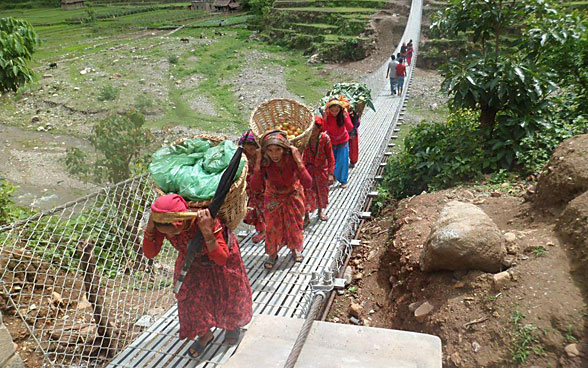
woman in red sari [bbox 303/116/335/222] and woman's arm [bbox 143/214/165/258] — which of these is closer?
woman's arm [bbox 143/214/165/258]

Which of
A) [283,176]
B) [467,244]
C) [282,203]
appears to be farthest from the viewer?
[282,203]

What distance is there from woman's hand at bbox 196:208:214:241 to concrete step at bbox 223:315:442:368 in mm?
600

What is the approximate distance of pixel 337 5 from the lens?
69.6ft

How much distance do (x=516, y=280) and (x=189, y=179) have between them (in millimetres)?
1941

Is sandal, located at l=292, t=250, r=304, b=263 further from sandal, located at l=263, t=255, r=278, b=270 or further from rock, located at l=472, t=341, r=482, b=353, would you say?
rock, located at l=472, t=341, r=482, b=353

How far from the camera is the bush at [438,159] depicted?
4.69 m

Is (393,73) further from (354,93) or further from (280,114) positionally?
(280,114)

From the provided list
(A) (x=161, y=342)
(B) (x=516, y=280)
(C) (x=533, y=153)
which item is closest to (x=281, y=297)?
(A) (x=161, y=342)

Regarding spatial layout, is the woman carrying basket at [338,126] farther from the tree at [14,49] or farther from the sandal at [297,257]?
the tree at [14,49]

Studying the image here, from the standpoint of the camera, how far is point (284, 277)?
343 centimetres

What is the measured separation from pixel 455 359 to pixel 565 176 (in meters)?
1.46

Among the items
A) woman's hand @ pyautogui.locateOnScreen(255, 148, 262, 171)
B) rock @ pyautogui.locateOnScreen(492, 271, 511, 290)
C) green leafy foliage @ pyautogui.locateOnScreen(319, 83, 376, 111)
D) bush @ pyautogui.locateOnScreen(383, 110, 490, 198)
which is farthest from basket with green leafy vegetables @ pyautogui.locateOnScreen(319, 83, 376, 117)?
rock @ pyautogui.locateOnScreen(492, 271, 511, 290)

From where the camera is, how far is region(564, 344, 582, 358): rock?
200 cm

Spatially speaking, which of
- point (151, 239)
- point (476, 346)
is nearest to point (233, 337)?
point (151, 239)
